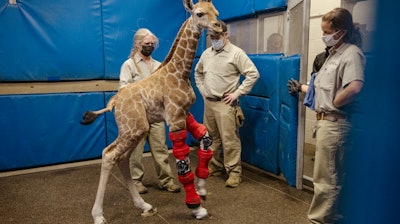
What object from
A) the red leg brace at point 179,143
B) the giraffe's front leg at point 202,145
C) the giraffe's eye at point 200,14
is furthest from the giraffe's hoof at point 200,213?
the giraffe's eye at point 200,14

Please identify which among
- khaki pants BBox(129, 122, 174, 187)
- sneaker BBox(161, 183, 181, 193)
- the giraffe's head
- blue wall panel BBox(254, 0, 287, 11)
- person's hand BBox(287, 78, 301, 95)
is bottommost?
sneaker BBox(161, 183, 181, 193)

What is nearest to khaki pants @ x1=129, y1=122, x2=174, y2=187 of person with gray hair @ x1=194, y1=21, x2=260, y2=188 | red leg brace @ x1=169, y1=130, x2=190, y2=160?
person with gray hair @ x1=194, y1=21, x2=260, y2=188

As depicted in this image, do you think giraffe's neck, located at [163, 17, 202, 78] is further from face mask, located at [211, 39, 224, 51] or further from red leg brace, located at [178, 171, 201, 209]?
face mask, located at [211, 39, 224, 51]

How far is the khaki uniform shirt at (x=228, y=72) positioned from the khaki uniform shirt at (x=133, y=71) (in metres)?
0.60

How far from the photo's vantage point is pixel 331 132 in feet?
6.93

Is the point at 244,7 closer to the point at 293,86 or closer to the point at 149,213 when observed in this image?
the point at 293,86

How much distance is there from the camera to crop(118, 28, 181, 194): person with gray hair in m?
2.98

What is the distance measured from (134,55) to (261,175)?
5.94ft

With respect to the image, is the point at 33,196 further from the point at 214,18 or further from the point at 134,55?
the point at 214,18

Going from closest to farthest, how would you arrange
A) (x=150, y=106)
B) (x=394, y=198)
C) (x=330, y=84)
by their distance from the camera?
1. (x=394, y=198)
2. (x=330, y=84)
3. (x=150, y=106)

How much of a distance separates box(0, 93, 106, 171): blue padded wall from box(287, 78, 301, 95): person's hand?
92.5 inches

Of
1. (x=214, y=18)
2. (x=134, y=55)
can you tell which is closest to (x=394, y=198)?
(x=214, y=18)

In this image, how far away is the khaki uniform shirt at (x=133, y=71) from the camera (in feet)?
9.73

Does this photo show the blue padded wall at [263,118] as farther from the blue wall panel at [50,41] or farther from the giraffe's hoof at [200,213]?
the blue wall panel at [50,41]
